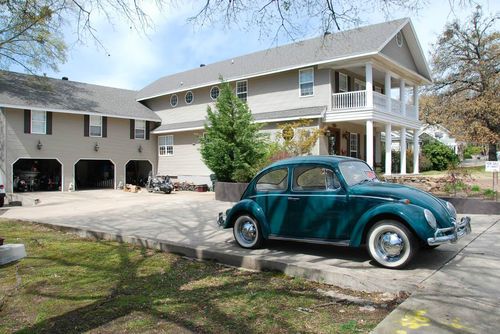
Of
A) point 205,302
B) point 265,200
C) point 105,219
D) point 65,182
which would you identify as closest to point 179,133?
point 65,182

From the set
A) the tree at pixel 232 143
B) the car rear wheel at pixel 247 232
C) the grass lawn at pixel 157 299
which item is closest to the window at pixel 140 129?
the tree at pixel 232 143

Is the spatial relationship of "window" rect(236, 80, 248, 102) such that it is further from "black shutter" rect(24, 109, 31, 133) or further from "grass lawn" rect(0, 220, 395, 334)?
"grass lawn" rect(0, 220, 395, 334)

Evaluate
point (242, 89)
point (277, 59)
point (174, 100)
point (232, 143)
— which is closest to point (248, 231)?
point (232, 143)

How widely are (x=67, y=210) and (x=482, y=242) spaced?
1280cm

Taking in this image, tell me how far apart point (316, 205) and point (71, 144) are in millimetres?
21383

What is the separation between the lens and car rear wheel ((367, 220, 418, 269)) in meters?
5.68

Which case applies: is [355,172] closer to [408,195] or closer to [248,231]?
[408,195]

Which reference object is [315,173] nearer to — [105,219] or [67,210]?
[105,219]

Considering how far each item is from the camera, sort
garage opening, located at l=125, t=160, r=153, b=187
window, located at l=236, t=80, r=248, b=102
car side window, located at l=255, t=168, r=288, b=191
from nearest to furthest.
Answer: car side window, located at l=255, t=168, r=288, b=191
window, located at l=236, t=80, r=248, b=102
garage opening, located at l=125, t=160, r=153, b=187

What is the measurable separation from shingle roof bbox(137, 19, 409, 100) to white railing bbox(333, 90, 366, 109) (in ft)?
6.52

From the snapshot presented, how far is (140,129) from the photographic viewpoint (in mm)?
28391

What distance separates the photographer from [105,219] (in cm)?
1189

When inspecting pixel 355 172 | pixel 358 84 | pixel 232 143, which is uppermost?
pixel 358 84

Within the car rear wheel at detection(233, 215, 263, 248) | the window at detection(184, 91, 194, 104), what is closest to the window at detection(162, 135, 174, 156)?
the window at detection(184, 91, 194, 104)
